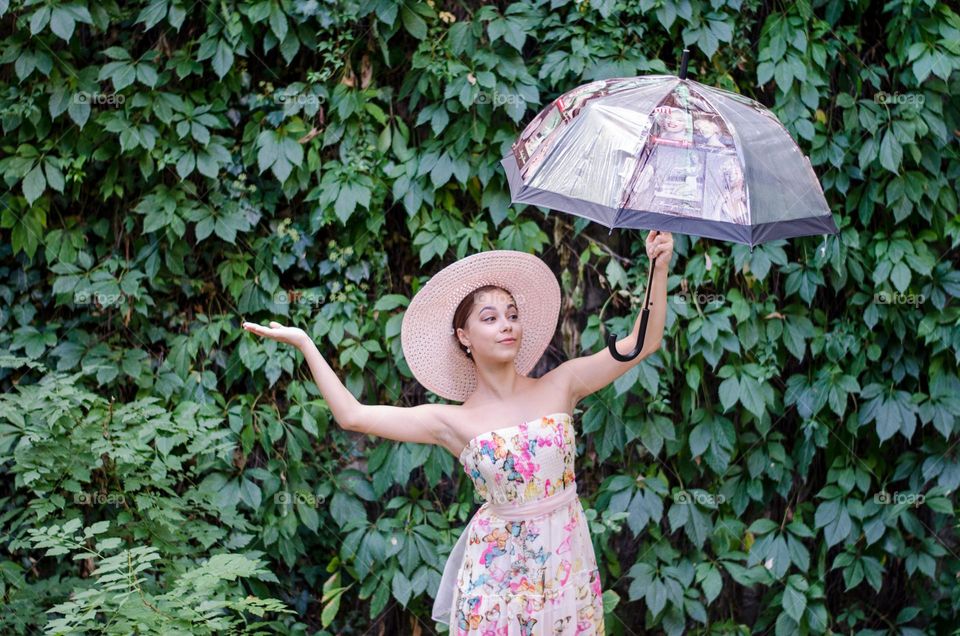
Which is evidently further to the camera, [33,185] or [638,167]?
[33,185]

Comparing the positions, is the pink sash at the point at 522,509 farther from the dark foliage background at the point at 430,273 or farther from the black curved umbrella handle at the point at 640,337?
the dark foliage background at the point at 430,273

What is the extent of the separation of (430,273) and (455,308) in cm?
111

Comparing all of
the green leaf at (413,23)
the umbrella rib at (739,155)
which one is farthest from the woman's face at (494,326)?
the green leaf at (413,23)

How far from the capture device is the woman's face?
2.68m

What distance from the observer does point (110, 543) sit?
2.77 meters

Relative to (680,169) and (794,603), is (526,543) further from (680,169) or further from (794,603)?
(794,603)

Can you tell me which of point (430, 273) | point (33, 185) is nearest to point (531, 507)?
point (430, 273)

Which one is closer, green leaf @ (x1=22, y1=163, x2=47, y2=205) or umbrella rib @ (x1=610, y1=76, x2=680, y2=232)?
umbrella rib @ (x1=610, y1=76, x2=680, y2=232)

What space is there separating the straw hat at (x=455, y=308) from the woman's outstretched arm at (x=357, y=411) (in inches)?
5.5

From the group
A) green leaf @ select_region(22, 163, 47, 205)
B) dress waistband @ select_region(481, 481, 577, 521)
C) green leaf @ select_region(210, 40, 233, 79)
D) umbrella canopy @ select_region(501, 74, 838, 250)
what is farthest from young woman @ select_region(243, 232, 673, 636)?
green leaf @ select_region(22, 163, 47, 205)

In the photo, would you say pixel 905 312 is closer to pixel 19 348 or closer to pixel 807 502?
pixel 807 502

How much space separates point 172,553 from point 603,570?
1.50 metres

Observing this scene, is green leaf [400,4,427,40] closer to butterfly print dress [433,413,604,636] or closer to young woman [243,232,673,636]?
young woman [243,232,673,636]

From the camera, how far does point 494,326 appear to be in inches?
106
